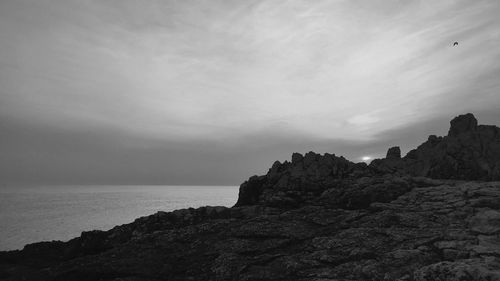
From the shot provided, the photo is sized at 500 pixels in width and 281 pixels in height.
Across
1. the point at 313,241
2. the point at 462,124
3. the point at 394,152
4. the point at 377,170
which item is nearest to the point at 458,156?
the point at 462,124

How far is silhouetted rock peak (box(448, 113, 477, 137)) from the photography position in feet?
155

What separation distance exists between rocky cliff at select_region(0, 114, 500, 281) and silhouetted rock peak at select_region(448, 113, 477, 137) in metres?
19.3

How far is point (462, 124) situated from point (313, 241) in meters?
38.5

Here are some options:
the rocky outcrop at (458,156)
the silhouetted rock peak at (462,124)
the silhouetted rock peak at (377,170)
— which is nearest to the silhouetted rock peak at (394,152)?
the silhouetted rock peak at (377,170)

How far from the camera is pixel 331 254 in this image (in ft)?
58.5

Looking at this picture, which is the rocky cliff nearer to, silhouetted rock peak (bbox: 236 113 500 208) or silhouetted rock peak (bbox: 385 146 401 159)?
silhouetted rock peak (bbox: 236 113 500 208)

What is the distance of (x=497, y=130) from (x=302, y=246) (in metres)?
40.1

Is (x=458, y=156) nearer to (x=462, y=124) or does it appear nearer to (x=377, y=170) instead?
(x=462, y=124)

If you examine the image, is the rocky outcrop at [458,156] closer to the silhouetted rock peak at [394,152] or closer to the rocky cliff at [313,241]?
the silhouetted rock peak at [394,152]

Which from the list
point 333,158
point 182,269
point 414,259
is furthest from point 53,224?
point 414,259

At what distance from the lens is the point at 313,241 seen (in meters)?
20.1

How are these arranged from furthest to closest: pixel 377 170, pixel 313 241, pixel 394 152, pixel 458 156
→ 1. pixel 394 152
2. pixel 458 156
3. pixel 377 170
4. pixel 313 241

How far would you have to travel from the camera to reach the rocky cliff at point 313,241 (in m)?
15.7

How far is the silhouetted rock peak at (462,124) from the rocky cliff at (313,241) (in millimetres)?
19318
